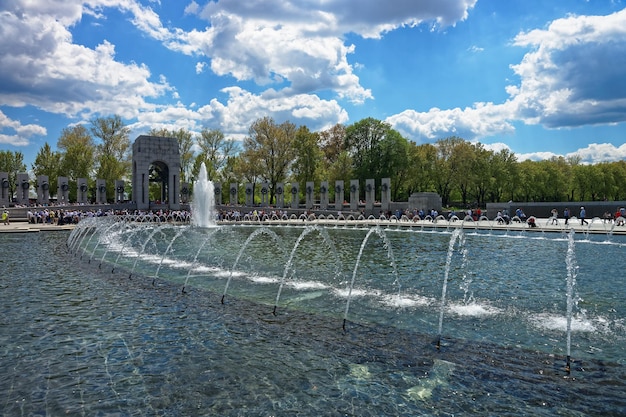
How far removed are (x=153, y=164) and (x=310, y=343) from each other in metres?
61.7

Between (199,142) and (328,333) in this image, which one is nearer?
(328,333)

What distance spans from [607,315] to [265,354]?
312 inches

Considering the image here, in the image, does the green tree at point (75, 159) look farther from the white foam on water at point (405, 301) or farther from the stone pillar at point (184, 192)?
the white foam on water at point (405, 301)

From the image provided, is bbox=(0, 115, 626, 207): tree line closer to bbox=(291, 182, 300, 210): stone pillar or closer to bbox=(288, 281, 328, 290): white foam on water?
bbox=(291, 182, 300, 210): stone pillar

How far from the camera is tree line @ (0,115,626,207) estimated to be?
6744 centimetres

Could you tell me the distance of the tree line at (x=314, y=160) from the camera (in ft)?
221

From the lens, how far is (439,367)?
729 cm

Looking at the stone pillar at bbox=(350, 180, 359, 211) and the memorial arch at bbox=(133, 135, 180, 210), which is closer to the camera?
the stone pillar at bbox=(350, 180, 359, 211)

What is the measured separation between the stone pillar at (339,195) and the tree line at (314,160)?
32.8ft

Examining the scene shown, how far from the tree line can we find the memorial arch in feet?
30.2

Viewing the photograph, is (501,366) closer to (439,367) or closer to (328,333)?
(439,367)

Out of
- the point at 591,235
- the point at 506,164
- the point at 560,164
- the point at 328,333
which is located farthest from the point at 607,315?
the point at 560,164

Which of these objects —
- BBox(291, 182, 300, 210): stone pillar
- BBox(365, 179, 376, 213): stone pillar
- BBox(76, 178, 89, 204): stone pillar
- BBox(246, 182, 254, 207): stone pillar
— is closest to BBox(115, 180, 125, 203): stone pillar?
BBox(76, 178, 89, 204): stone pillar

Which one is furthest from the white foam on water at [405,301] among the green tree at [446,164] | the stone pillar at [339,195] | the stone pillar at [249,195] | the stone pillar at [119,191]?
the green tree at [446,164]
